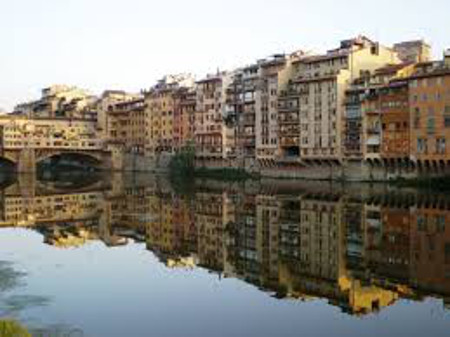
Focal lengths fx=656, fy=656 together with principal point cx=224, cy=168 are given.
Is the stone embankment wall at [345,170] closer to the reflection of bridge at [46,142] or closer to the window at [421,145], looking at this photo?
the window at [421,145]

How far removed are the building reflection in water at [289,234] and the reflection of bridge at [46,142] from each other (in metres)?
52.3

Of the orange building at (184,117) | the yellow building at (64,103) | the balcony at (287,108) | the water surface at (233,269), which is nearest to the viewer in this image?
the water surface at (233,269)

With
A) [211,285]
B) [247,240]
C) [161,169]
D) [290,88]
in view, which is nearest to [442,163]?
[290,88]

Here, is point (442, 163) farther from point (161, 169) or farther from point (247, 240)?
point (161, 169)

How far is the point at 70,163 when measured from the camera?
132 metres

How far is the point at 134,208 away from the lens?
50.8 m

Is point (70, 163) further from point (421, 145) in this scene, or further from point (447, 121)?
point (447, 121)

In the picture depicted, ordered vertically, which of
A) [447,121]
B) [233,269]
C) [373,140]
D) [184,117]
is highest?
[184,117]

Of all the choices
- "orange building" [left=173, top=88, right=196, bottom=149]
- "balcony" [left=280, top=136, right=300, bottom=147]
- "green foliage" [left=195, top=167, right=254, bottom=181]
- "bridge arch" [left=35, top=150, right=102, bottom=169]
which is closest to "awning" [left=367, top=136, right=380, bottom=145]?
"balcony" [left=280, top=136, right=300, bottom=147]

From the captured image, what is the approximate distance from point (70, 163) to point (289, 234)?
10387 cm

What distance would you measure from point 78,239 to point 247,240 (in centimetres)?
937

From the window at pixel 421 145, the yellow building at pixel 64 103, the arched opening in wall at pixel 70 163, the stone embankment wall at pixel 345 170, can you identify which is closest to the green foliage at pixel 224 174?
the stone embankment wall at pixel 345 170

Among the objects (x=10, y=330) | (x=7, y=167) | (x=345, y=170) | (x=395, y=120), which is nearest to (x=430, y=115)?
(x=395, y=120)

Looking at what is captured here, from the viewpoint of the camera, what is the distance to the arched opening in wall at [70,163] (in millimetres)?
123562
